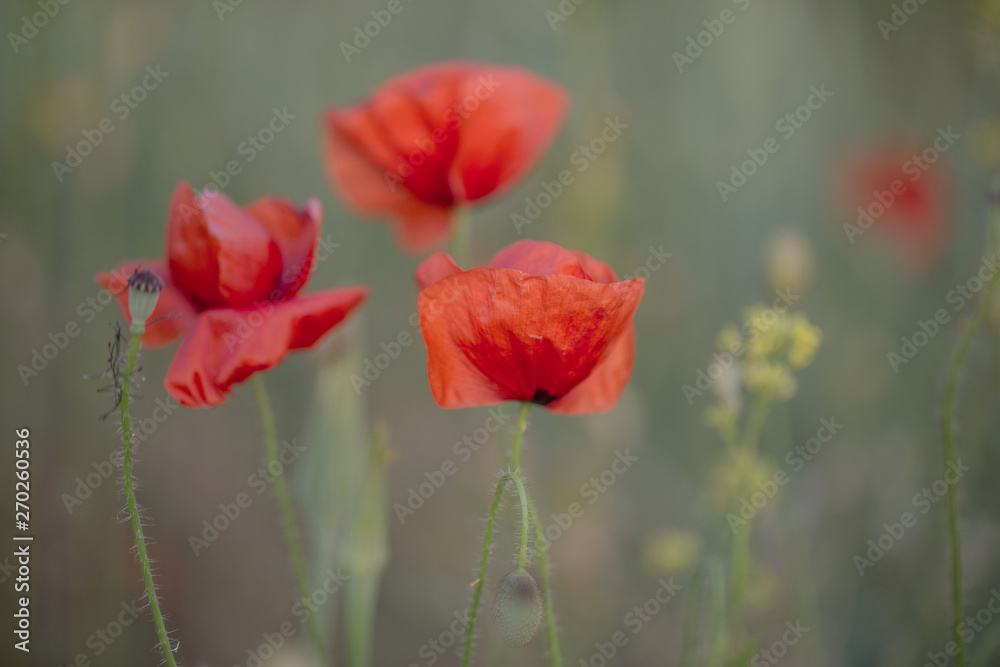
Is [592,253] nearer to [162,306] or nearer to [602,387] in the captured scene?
[602,387]

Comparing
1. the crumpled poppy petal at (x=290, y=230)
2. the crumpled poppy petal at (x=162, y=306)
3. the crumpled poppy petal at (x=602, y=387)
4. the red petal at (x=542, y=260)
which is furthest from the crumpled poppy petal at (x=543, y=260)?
the crumpled poppy petal at (x=162, y=306)

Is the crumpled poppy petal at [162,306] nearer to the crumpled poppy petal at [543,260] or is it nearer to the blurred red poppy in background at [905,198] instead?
the crumpled poppy petal at [543,260]

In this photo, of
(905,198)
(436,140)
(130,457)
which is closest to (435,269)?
(130,457)

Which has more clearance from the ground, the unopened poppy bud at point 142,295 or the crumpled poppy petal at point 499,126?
the crumpled poppy petal at point 499,126

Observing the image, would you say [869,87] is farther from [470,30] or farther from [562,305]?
[562,305]

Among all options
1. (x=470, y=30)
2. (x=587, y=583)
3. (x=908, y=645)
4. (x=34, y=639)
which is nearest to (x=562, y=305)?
(x=908, y=645)

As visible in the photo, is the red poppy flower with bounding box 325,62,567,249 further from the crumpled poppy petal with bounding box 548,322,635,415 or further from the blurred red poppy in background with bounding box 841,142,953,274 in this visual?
the blurred red poppy in background with bounding box 841,142,953,274
